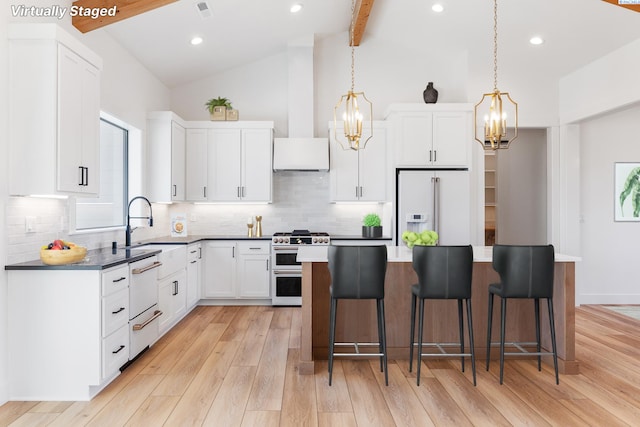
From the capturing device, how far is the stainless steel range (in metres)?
5.74

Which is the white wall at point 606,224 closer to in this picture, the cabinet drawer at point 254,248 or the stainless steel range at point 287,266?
the stainless steel range at point 287,266

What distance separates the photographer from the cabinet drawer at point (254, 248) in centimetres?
584

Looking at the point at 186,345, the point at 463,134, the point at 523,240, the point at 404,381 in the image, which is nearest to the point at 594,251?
the point at 523,240

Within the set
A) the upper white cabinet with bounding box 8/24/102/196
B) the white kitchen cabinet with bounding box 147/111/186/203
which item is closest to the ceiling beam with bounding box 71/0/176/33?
the upper white cabinet with bounding box 8/24/102/196

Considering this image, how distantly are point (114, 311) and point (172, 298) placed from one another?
5.05 feet

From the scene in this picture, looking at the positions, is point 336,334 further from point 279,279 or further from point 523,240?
point 523,240

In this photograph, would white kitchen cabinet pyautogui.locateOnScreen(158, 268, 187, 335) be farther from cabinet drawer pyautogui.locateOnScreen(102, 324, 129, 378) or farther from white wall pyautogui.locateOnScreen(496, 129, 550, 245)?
white wall pyautogui.locateOnScreen(496, 129, 550, 245)

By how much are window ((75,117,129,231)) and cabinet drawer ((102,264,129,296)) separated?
3.22ft

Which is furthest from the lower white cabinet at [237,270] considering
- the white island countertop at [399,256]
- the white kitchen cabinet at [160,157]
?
the white island countertop at [399,256]

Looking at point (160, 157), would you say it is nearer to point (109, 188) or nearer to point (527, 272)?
point (109, 188)

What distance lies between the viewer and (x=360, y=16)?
17.1 ft

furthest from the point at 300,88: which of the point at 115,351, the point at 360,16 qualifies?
the point at 115,351

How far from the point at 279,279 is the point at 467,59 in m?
3.88

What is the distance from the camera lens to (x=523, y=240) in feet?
23.9
